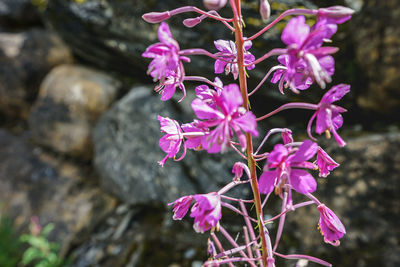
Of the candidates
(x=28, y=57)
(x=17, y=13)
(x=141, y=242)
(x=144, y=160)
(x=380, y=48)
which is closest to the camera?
(x=380, y=48)

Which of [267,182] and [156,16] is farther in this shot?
[156,16]

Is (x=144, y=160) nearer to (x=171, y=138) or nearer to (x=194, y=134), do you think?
(x=171, y=138)

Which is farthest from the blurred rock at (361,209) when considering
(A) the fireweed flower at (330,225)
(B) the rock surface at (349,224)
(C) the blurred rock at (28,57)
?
(C) the blurred rock at (28,57)

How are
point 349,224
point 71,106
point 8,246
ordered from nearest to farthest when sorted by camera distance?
point 349,224 < point 8,246 < point 71,106

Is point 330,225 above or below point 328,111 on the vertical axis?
below

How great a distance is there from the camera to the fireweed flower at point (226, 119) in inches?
34.2

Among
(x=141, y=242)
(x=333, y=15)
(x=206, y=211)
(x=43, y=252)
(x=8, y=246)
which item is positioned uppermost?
(x=333, y=15)

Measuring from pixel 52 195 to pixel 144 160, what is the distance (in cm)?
162

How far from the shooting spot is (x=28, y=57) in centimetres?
527

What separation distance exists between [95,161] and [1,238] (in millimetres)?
1415

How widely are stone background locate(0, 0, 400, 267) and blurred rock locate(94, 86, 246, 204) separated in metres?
0.01

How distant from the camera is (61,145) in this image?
4.86 metres

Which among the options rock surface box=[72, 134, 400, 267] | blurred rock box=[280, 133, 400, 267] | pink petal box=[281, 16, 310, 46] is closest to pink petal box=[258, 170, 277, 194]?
pink petal box=[281, 16, 310, 46]

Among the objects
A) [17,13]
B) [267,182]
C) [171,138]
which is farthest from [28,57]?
[267,182]
